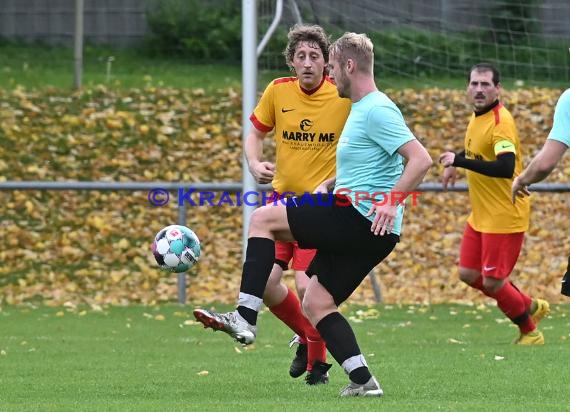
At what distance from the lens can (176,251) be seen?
26.1ft


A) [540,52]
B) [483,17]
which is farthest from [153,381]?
[483,17]

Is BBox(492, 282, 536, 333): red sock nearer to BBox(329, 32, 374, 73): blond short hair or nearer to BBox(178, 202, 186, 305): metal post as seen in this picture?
BBox(329, 32, 374, 73): blond short hair

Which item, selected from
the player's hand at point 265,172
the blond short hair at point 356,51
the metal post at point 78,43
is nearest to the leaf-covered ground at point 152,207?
the metal post at point 78,43

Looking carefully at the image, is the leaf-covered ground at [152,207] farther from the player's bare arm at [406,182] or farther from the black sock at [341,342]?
the player's bare arm at [406,182]

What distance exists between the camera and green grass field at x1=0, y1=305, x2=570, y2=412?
6754mm

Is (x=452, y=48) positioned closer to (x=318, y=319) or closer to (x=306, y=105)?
(x=306, y=105)

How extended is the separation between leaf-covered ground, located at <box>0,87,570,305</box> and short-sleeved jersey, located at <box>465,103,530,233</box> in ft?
12.6

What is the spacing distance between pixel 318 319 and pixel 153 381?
1486mm

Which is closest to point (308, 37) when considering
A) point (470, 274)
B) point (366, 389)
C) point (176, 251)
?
point (176, 251)

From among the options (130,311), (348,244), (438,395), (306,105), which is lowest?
(130,311)

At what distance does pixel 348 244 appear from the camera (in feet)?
22.1

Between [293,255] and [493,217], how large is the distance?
2.76 metres

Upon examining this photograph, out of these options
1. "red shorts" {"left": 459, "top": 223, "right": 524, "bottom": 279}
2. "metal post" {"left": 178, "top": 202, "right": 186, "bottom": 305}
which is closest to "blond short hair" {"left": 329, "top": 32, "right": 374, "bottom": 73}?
"red shorts" {"left": 459, "top": 223, "right": 524, "bottom": 279}

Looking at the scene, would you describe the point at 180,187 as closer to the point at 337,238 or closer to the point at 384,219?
the point at 337,238
